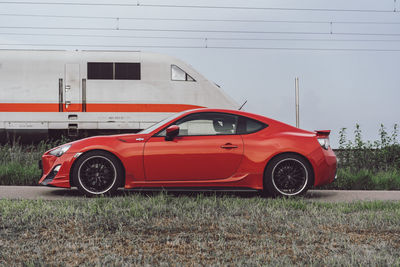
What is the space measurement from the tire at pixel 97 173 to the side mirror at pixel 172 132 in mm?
799

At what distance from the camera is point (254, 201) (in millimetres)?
6121

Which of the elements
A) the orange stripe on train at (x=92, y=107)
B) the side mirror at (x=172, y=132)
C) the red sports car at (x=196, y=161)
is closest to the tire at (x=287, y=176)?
the red sports car at (x=196, y=161)

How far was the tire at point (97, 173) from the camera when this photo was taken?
259 inches

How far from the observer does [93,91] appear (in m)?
16.9

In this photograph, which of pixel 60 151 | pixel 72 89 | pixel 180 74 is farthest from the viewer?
pixel 180 74

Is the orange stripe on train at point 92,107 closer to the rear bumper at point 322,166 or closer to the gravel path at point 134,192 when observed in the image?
the gravel path at point 134,192

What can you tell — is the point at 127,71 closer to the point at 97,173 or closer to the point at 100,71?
the point at 100,71

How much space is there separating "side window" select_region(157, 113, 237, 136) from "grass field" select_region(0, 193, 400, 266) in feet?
3.74

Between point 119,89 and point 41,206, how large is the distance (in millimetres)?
11744

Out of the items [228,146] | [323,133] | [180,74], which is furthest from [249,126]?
[180,74]

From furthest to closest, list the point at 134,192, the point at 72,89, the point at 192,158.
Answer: the point at 72,89
the point at 134,192
the point at 192,158

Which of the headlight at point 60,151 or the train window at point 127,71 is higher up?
the train window at point 127,71

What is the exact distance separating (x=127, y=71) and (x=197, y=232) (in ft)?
44.2

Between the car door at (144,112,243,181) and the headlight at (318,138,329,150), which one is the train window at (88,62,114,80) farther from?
the headlight at (318,138,329,150)
